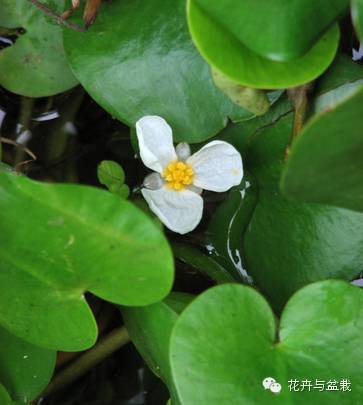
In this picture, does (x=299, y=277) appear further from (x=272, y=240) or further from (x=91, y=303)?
(x=91, y=303)

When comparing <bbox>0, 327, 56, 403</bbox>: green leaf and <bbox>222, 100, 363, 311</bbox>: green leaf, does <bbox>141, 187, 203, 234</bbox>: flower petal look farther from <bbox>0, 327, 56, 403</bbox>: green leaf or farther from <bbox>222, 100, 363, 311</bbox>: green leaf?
<bbox>0, 327, 56, 403</bbox>: green leaf

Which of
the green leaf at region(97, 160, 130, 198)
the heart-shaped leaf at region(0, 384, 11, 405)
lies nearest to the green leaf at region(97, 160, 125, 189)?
the green leaf at region(97, 160, 130, 198)

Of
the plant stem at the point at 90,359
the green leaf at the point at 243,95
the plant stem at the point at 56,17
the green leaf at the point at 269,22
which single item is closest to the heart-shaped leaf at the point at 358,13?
the green leaf at the point at 269,22

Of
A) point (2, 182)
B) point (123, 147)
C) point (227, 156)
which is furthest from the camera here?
point (123, 147)

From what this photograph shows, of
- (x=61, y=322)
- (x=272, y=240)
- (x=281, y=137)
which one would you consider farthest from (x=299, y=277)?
(x=61, y=322)

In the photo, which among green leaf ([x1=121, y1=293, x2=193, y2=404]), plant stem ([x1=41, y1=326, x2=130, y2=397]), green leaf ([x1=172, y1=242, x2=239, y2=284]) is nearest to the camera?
green leaf ([x1=121, y1=293, x2=193, y2=404])
